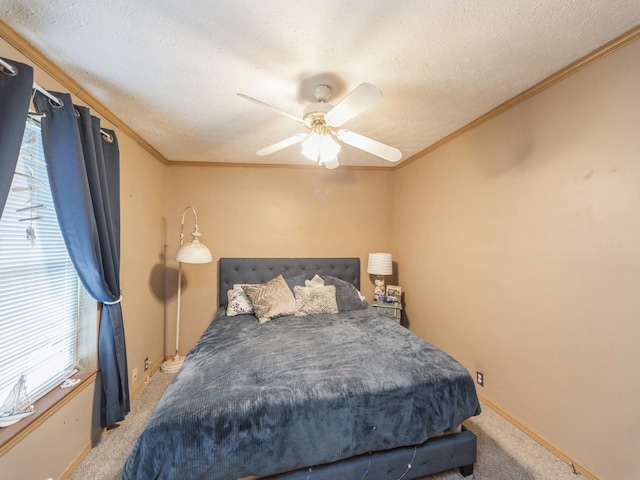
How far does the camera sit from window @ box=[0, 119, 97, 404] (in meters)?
1.39

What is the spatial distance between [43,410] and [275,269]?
228 centimetres

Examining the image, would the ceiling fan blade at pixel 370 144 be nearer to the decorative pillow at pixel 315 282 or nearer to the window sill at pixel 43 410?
the decorative pillow at pixel 315 282

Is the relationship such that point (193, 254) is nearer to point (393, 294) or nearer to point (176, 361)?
point (176, 361)

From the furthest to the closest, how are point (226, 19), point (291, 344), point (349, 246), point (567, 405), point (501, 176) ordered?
point (349, 246)
point (501, 176)
point (291, 344)
point (567, 405)
point (226, 19)

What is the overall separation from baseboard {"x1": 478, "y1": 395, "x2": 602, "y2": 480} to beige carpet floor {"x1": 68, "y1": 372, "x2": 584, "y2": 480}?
1.0 inches

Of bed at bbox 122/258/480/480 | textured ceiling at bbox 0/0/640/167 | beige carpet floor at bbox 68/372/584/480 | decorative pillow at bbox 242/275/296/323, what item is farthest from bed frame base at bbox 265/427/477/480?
textured ceiling at bbox 0/0/640/167

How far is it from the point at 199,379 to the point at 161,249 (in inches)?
86.1

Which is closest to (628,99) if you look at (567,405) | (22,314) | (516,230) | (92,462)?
(516,230)

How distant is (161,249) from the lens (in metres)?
3.21

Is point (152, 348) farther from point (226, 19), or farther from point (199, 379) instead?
point (226, 19)

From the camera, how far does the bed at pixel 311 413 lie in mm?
1258

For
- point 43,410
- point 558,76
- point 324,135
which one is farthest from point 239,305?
point 558,76

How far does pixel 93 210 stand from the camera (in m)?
1.74

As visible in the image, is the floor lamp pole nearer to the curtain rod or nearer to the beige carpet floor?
the beige carpet floor
